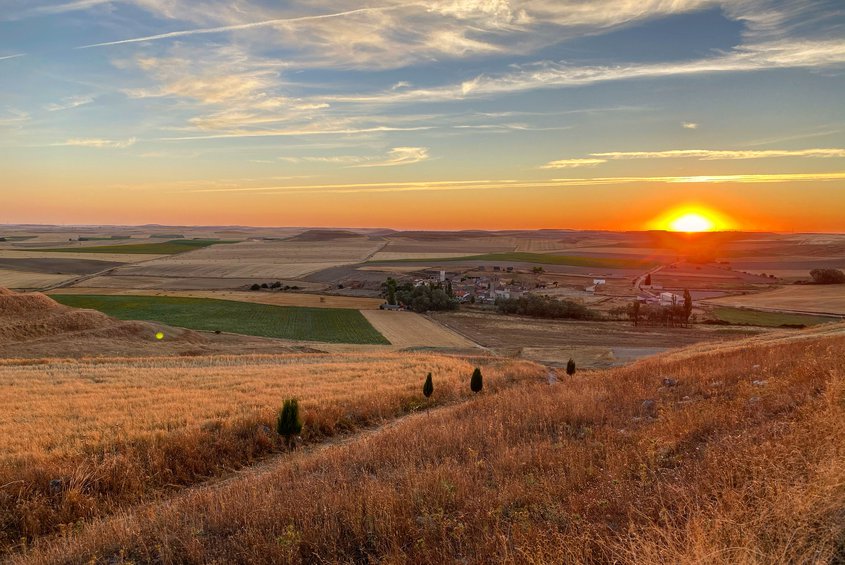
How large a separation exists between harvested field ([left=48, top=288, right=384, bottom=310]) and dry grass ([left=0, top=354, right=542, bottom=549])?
51541mm

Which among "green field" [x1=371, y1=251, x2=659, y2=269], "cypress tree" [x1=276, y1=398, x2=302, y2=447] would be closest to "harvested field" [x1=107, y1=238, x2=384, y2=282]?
"green field" [x1=371, y1=251, x2=659, y2=269]

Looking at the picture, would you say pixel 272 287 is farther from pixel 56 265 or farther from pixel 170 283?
pixel 56 265

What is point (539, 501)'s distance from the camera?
6578mm

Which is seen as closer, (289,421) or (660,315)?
(289,421)

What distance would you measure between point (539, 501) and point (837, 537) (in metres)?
3.11

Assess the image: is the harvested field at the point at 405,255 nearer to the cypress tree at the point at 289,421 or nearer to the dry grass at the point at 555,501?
the cypress tree at the point at 289,421

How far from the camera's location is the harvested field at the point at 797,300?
71.6 m

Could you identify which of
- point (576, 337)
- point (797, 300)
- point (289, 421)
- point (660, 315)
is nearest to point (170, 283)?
point (576, 337)

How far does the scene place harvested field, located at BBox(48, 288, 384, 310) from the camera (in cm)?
8324

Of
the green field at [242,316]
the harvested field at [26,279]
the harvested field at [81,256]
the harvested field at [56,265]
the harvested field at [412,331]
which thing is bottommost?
the harvested field at [412,331]

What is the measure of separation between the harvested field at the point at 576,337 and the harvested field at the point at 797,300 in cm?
1738

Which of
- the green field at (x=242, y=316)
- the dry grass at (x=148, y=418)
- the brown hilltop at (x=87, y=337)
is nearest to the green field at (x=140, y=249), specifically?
the green field at (x=242, y=316)

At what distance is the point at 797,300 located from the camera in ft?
254

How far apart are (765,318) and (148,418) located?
7515 centimetres
